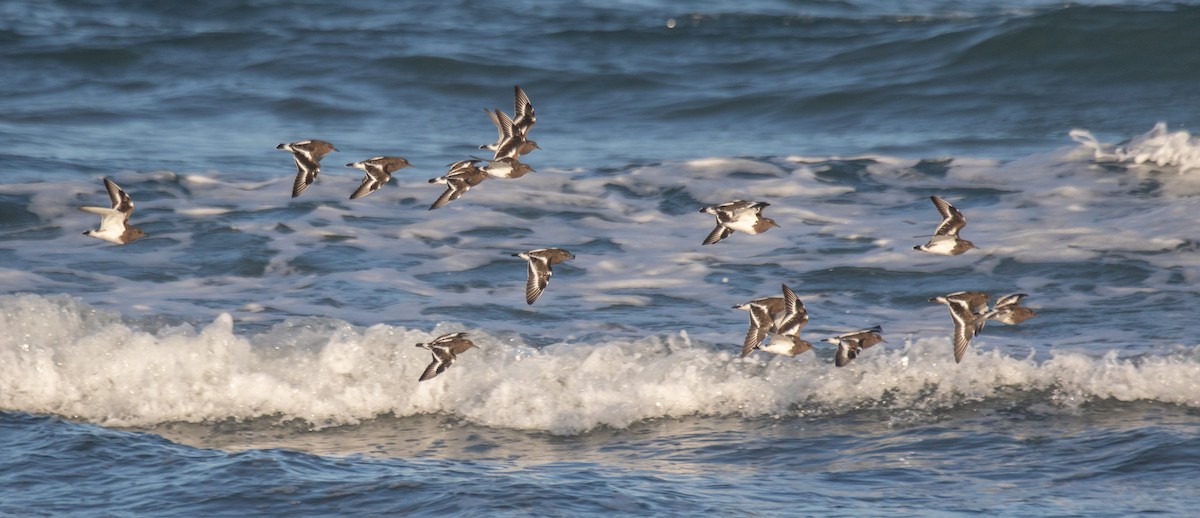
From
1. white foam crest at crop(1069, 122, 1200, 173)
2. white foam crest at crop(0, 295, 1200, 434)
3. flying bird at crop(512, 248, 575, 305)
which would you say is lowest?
white foam crest at crop(0, 295, 1200, 434)

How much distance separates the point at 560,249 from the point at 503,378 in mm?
1494

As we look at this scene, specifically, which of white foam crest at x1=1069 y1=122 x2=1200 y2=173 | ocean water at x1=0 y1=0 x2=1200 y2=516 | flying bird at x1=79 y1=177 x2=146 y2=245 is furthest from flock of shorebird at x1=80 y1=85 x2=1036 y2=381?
white foam crest at x1=1069 y1=122 x2=1200 y2=173

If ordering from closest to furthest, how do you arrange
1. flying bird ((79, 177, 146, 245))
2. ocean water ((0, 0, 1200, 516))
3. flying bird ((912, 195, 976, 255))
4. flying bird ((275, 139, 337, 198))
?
ocean water ((0, 0, 1200, 516))
flying bird ((79, 177, 146, 245))
flying bird ((275, 139, 337, 198))
flying bird ((912, 195, 976, 255))

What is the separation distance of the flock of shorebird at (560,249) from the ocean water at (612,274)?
623 mm

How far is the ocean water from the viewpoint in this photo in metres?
7.52

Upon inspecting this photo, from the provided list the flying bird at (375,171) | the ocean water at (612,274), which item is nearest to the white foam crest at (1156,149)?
the ocean water at (612,274)

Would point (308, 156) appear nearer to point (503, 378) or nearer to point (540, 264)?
point (540, 264)

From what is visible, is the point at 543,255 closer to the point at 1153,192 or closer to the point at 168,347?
the point at 168,347

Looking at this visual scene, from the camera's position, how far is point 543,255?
782 centimetres

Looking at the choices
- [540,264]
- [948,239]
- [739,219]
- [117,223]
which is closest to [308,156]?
[117,223]

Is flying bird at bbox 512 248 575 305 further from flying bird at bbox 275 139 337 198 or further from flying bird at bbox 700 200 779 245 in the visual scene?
flying bird at bbox 275 139 337 198

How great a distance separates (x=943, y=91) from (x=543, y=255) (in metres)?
13.0

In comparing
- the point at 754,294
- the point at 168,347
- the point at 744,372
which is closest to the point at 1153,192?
the point at 754,294

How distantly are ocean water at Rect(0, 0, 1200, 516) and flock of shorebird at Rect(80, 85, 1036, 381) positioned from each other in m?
0.62
